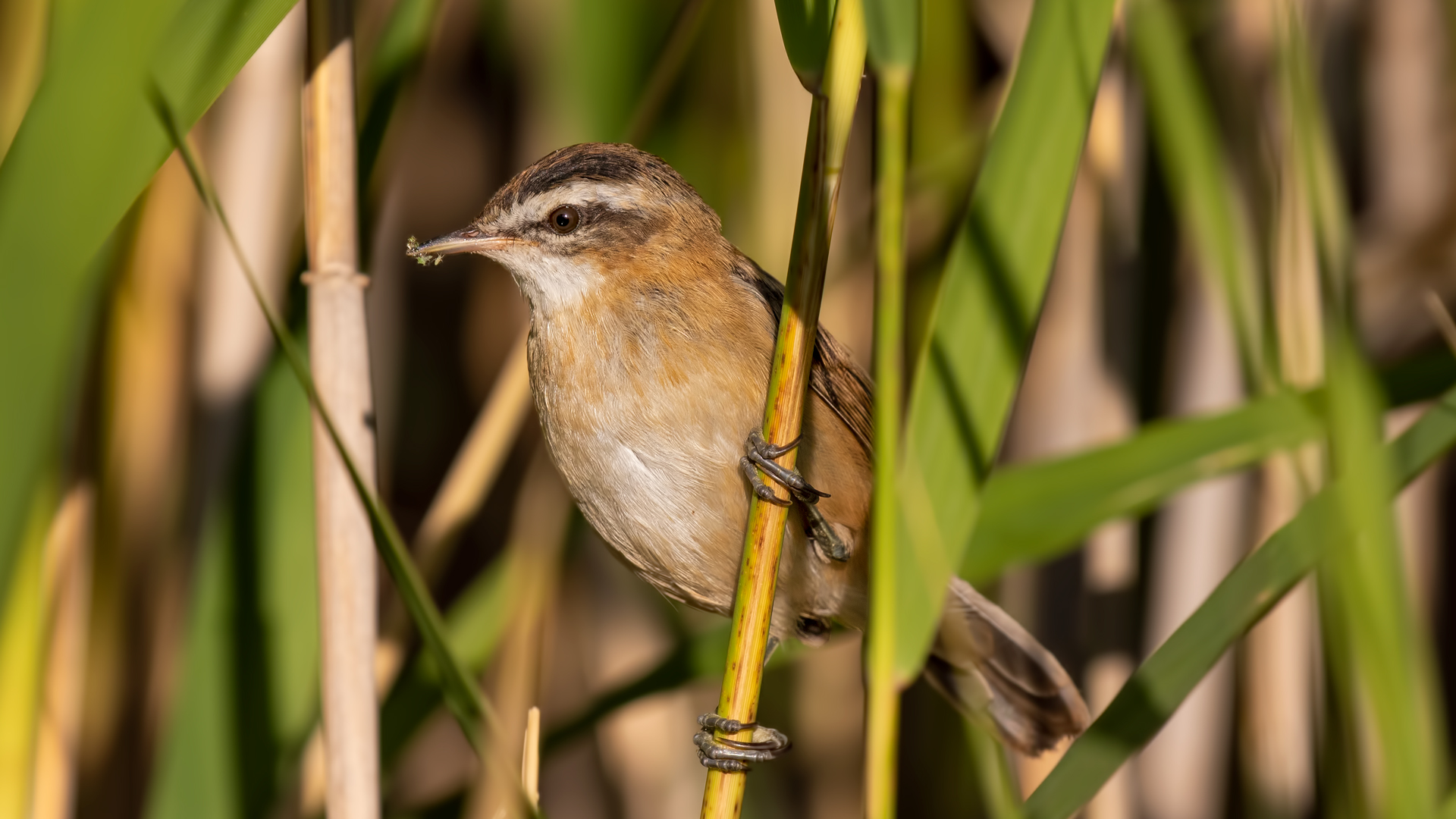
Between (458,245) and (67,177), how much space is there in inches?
36.5

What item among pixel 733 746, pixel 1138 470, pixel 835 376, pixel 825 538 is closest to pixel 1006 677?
pixel 825 538

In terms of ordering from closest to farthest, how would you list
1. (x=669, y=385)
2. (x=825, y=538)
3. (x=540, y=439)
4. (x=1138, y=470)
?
(x=1138, y=470)
(x=669, y=385)
(x=825, y=538)
(x=540, y=439)

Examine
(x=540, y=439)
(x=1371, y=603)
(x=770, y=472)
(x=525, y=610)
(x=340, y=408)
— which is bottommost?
(x=1371, y=603)

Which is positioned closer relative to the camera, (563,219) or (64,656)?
(563,219)

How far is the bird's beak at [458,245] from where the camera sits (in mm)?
1996

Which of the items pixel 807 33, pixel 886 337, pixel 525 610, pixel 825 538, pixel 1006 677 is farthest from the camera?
pixel 1006 677

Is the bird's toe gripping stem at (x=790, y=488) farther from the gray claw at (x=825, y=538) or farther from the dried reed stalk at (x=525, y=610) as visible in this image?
the dried reed stalk at (x=525, y=610)

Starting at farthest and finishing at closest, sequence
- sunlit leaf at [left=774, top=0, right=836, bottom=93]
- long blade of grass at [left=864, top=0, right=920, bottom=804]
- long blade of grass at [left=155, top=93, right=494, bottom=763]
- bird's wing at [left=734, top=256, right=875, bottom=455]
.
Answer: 1. bird's wing at [left=734, top=256, right=875, bottom=455]
2. long blade of grass at [left=155, top=93, right=494, bottom=763]
3. sunlit leaf at [left=774, top=0, right=836, bottom=93]
4. long blade of grass at [left=864, top=0, right=920, bottom=804]

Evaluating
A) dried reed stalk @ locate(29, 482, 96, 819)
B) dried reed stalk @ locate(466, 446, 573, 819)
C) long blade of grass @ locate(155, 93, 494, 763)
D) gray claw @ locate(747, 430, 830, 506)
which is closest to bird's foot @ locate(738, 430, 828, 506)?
gray claw @ locate(747, 430, 830, 506)

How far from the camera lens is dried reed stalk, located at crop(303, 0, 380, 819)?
1.66 metres

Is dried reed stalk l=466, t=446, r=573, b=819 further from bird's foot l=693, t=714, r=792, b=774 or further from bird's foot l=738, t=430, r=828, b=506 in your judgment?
bird's foot l=738, t=430, r=828, b=506

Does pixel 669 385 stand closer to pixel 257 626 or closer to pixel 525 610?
pixel 525 610

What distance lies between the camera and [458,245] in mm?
2027

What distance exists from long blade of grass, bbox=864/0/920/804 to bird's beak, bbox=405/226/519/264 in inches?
43.1
